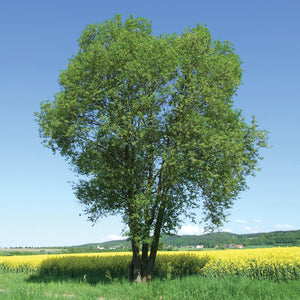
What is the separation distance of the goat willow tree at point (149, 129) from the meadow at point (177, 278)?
3.36 m

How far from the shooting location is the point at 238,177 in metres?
21.0

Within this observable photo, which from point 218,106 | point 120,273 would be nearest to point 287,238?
point 120,273

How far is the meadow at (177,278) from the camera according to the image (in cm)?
1323

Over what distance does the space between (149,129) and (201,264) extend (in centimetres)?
1237

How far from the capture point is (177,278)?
838 inches

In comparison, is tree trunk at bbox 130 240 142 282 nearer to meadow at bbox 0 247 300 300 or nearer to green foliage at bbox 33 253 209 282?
meadow at bbox 0 247 300 300

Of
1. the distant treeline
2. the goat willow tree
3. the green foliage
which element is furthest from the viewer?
the distant treeline

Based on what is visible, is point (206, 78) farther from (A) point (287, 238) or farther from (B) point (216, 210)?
(A) point (287, 238)

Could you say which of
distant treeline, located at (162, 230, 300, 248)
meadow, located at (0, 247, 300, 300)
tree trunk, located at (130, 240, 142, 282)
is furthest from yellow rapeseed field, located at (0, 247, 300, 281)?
distant treeline, located at (162, 230, 300, 248)

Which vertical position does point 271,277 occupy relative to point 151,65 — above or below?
below

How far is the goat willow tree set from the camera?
1934 centimetres

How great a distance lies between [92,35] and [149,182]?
36.4 feet

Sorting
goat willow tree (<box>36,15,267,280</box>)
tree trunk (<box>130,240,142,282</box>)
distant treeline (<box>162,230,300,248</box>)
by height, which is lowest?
distant treeline (<box>162,230,300,248</box>)

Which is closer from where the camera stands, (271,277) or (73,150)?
(271,277)
